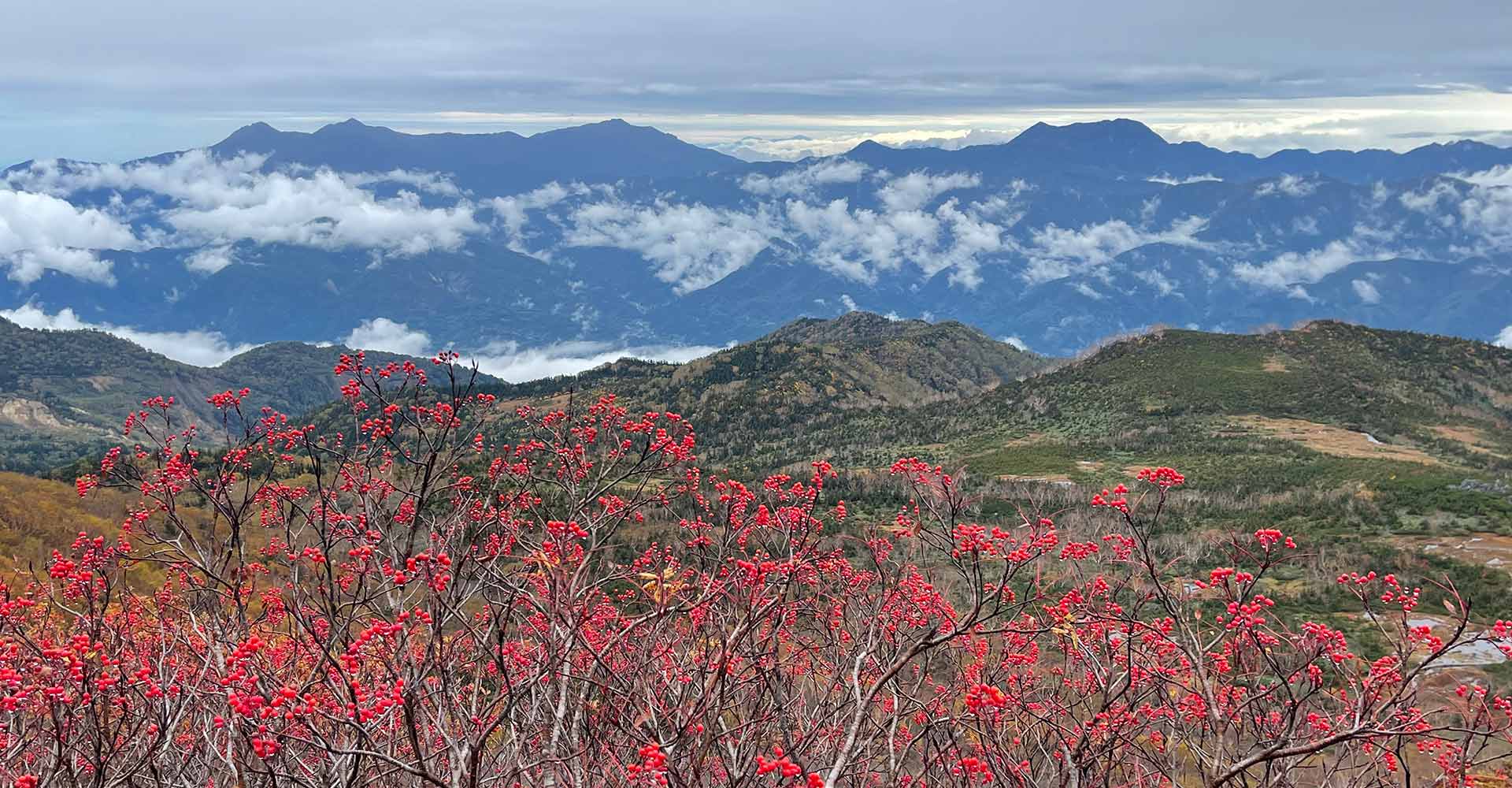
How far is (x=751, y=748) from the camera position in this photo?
10.6 metres

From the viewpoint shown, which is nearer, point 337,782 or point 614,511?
point 337,782

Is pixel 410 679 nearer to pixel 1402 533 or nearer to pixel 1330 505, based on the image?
pixel 1402 533

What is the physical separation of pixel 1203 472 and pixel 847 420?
95494 millimetres

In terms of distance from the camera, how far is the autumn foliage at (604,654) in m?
8.14

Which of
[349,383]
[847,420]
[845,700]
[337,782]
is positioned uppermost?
[349,383]

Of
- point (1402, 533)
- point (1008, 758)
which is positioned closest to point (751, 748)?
point (1008, 758)

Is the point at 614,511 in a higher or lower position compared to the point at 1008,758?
higher

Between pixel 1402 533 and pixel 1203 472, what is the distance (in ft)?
114

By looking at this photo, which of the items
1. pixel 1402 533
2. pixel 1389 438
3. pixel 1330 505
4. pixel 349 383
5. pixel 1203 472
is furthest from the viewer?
pixel 1389 438

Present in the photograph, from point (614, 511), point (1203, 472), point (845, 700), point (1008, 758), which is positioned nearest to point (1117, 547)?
point (1008, 758)

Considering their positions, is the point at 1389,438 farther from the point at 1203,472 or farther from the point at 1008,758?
the point at 1008,758

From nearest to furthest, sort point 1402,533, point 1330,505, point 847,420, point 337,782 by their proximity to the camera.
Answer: point 337,782 < point 1402,533 < point 1330,505 < point 847,420

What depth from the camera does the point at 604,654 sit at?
9.16 metres

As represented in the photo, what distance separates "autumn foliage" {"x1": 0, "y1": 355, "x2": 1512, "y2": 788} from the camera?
320 inches
